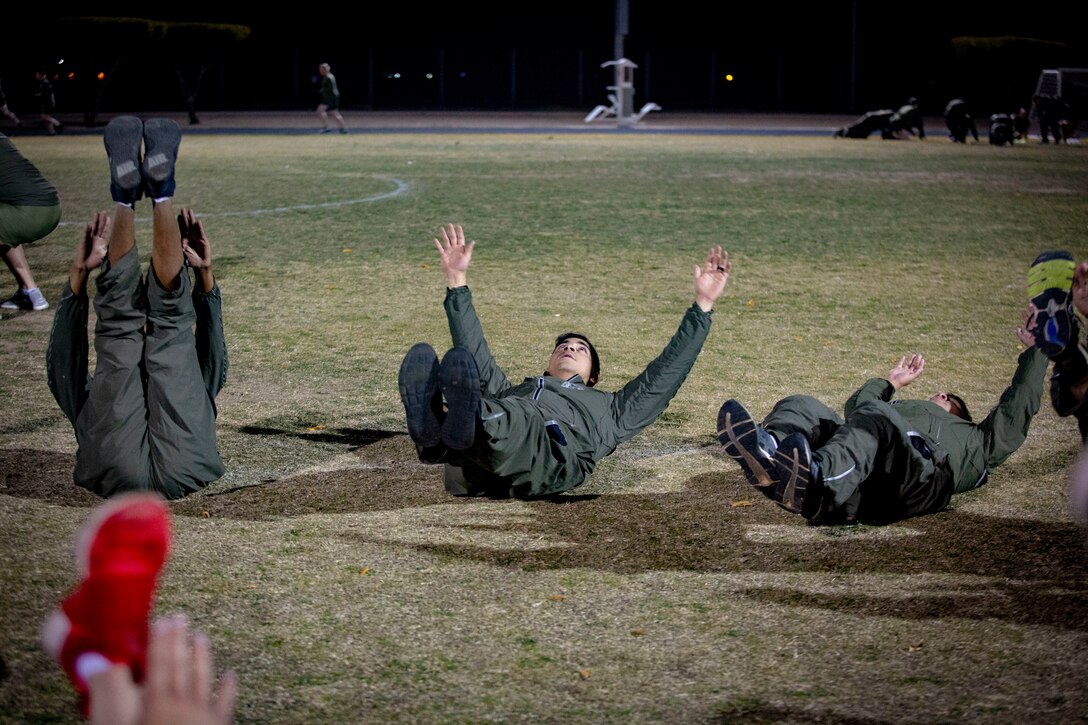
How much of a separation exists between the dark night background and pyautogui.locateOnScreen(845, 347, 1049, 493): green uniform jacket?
46.7 meters

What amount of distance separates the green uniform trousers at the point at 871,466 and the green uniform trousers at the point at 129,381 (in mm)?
2720

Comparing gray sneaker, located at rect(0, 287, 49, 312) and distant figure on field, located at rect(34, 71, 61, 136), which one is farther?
distant figure on field, located at rect(34, 71, 61, 136)

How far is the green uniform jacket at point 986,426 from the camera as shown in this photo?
5.64 meters

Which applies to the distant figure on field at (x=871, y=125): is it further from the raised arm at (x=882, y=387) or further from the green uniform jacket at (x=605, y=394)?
the green uniform jacket at (x=605, y=394)

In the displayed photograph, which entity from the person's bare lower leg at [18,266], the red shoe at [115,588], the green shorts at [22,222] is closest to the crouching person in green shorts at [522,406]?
the red shoe at [115,588]

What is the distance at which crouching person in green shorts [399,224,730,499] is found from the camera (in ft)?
15.8

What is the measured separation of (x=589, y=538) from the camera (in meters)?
5.27

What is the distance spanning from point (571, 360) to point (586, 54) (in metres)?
48.4

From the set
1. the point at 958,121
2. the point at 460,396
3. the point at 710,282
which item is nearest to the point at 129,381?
the point at 460,396

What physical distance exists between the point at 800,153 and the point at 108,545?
28.4m

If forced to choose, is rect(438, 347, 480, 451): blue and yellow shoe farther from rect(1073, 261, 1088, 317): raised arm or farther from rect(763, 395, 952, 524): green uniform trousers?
rect(1073, 261, 1088, 317): raised arm

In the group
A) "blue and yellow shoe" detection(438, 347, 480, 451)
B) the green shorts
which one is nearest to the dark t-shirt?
the green shorts

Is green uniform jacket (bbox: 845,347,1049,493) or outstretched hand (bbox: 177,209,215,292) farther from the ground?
outstretched hand (bbox: 177,209,215,292)

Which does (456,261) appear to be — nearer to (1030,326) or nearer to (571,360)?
(571,360)
